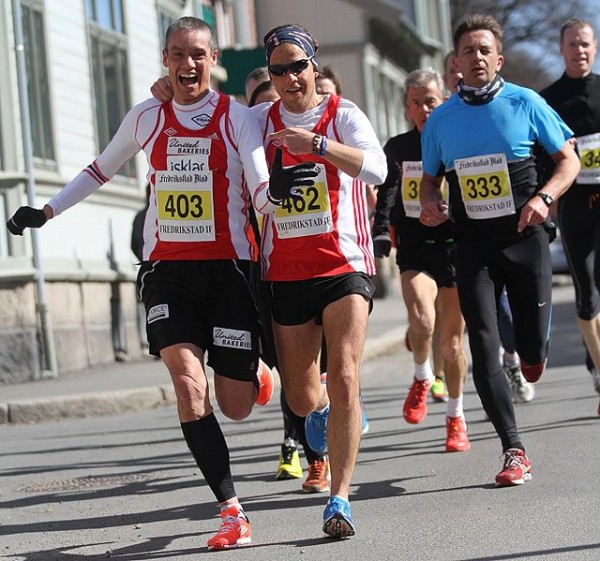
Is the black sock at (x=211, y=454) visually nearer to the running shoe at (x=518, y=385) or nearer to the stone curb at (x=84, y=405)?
the running shoe at (x=518, y=385)

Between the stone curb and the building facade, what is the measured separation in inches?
93.9

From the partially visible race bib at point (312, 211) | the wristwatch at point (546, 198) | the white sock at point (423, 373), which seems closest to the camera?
the partially visible race bib at point (312, 211)

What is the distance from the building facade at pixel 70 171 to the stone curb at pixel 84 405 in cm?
239

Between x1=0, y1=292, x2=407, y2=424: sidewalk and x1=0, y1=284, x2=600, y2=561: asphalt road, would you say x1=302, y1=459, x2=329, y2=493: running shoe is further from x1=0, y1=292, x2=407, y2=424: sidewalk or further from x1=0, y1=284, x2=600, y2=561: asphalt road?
x1=0, y1=292, x2=407, y2=424: sidewalk

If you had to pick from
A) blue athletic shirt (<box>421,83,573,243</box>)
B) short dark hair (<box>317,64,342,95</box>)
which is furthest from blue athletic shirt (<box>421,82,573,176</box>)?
short dark hair (<box>317,64,342,95</box>)

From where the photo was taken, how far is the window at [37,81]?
1677 cm

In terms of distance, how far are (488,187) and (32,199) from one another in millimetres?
Answer: 9258

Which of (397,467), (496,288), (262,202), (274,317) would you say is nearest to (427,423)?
(397,467)

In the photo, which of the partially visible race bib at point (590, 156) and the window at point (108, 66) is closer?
the partially visible race bib at point (590, 156)

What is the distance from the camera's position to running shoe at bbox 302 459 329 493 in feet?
24.7

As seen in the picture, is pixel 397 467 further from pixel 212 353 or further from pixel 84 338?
pixel 84 338

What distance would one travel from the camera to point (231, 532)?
6.11 m

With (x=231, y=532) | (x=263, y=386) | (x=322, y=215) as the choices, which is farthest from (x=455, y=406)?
(x=231, y=532)

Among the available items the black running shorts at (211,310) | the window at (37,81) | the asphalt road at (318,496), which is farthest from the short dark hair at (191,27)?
the window at (37,81)
